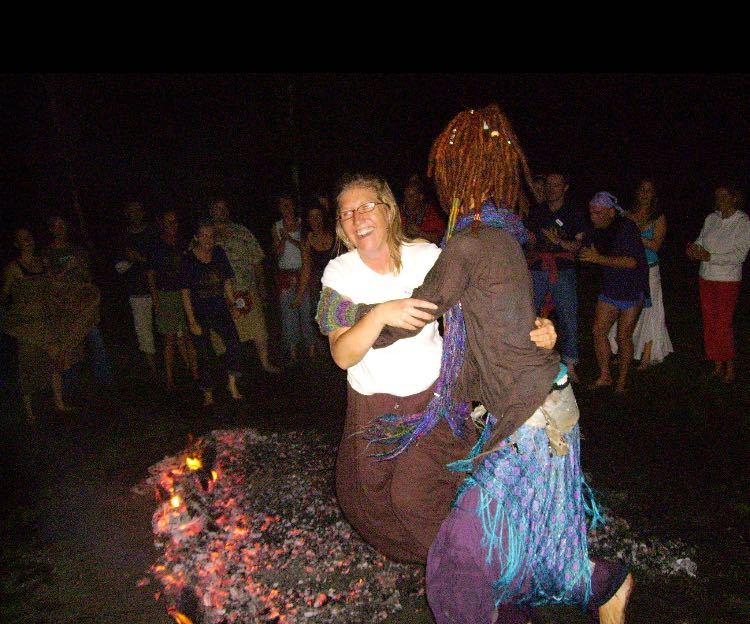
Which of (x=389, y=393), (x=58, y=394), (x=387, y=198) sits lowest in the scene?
(x=58, y=394)

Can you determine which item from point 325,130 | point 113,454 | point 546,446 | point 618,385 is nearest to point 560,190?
point 618,385

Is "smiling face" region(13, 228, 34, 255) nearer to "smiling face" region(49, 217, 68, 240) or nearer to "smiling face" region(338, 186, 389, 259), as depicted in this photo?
"smiling face" region(49, 217, 68, 240)

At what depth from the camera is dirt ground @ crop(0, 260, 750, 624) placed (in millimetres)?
3123

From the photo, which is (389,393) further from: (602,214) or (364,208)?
(602,214)

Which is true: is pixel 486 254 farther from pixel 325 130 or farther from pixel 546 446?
pixel 325 130

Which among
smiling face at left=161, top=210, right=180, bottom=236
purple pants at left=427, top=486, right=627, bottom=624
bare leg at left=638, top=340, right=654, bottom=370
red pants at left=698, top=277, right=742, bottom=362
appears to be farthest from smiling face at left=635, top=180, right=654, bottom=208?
smiling face at left=161, top=210, right=180, bottom=236

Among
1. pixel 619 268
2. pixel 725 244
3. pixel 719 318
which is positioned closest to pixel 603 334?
pixel 619 268

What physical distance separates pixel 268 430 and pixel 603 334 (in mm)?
3526

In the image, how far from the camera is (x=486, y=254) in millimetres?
1948

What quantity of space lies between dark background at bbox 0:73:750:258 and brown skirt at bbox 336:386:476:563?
15.9 m

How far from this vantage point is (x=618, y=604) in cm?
239

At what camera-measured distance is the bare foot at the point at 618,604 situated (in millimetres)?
2375

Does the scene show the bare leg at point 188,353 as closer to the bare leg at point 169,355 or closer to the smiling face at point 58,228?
the bare leg at point 169,355

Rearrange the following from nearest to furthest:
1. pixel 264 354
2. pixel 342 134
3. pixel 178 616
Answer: pixel 178 616, pixel 264 354, pixel 342 134
